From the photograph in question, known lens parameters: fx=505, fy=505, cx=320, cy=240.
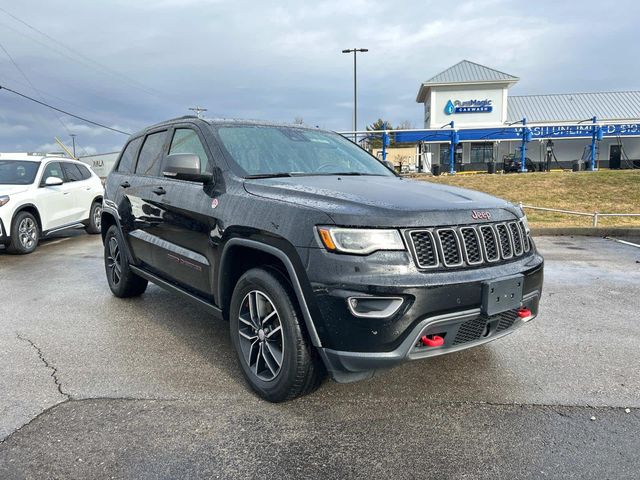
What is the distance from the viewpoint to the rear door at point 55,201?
9.34 meters

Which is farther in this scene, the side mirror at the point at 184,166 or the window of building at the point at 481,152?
the window of building at the point at 481,152

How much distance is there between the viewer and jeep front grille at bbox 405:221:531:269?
2650 mm

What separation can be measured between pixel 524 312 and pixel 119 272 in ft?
13.7

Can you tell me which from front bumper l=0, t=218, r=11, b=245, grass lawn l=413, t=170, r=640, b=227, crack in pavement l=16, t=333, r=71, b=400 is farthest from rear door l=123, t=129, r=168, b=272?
grass lawn l=413, t=170, r=640, b=227

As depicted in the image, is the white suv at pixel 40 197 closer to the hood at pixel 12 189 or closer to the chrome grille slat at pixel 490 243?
the hood at pixel 12 189

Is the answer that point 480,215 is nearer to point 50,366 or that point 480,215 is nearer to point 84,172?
point 50,366

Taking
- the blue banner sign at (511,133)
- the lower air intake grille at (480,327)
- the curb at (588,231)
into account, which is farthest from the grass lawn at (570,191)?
the lower air intake grille at (480,327)

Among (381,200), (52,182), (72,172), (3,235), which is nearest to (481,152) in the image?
(72,172)

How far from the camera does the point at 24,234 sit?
894cm

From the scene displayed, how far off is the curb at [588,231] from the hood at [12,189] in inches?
407

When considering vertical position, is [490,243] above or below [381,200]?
below

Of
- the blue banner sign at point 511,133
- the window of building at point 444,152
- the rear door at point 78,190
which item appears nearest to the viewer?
the rear door at point 78,190

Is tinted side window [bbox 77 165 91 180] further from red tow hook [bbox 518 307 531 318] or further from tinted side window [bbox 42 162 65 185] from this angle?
red tow hook [bbox 518 307 531 318]

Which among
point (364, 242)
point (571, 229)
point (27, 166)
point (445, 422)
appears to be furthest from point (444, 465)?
point (571, 229)
